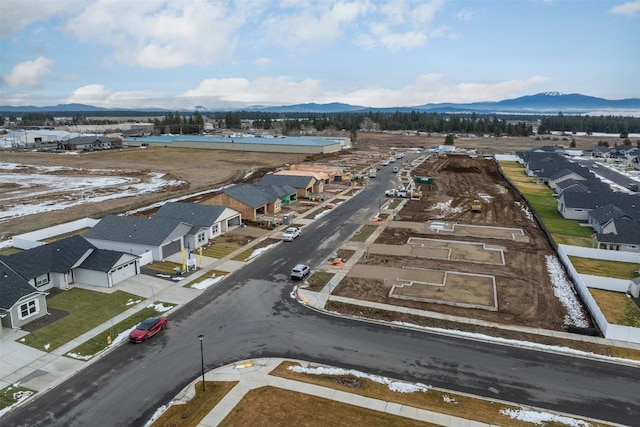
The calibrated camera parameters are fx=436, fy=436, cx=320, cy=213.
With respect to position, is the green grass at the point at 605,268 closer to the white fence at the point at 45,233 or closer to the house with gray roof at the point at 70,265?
the house with gray roof at the point at 70,265

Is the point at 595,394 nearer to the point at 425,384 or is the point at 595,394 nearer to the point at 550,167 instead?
the point at 425,384

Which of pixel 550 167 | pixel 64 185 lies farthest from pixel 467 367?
pixel 64 185

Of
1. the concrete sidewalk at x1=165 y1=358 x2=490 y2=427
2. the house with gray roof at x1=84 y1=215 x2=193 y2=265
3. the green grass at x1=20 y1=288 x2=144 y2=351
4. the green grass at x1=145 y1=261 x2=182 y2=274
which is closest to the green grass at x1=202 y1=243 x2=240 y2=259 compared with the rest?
the house with gray roof at x1=84 y1=215 x2=193 y2=265

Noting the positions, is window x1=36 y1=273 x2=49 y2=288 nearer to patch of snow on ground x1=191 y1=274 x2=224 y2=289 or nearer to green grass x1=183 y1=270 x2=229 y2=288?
green grass x1=183 y1=270 x2=229 y2=288

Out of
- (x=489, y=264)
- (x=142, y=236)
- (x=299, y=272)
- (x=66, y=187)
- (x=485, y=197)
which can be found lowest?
(x=489, y=264)

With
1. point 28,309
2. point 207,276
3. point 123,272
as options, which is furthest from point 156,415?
point 123,272

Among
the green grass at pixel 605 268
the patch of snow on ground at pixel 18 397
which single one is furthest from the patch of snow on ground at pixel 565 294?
the patch of snow on ground at pixel 18 397

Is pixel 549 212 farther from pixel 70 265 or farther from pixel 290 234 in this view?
pixel 70 265
